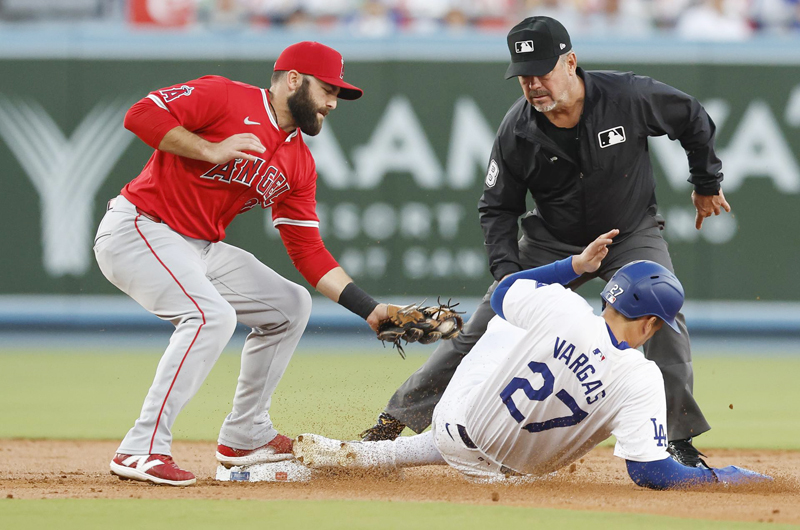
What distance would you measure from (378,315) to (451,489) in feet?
3.12

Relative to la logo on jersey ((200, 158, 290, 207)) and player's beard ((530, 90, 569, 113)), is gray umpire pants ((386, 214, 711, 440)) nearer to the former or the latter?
player's beard ((530, 90, 569, 113))

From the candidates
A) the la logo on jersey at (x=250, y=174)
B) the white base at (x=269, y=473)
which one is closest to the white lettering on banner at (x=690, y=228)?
the la logo on jersey at (x=250, y=174)

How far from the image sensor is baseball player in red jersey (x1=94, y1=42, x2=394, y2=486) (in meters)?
4.68

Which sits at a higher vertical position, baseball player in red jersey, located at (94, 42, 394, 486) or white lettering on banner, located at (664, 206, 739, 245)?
baseball player in red jersey, located at (94, 42, 394, 486)

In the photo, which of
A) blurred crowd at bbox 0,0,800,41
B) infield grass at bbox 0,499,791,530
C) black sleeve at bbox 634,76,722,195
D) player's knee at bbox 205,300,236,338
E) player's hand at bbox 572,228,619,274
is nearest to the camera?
infield grass at bbox 0,499,791,530

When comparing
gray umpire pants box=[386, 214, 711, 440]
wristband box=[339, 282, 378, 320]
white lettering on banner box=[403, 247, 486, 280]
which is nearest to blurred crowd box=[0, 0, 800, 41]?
white lettering on banner box=[403, 247, 486, 280]

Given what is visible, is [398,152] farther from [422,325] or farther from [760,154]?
[422,325]

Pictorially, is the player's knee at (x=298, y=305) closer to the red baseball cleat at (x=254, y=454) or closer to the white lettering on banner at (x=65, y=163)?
the red baseball cleat at (x=254, y=454)

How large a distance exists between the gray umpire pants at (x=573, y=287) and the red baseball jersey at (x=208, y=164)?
1.18m

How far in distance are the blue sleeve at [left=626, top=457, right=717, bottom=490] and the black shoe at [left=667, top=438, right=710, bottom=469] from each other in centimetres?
59

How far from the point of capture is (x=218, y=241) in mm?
5289

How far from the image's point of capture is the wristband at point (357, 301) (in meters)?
5.22

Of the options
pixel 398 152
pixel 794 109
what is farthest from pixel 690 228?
pixel 398 152

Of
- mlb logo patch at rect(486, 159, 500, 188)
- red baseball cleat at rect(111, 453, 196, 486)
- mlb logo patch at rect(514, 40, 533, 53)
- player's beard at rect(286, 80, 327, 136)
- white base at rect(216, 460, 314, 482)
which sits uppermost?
mlb logo patch at rect(514, 40, 533, 53)
